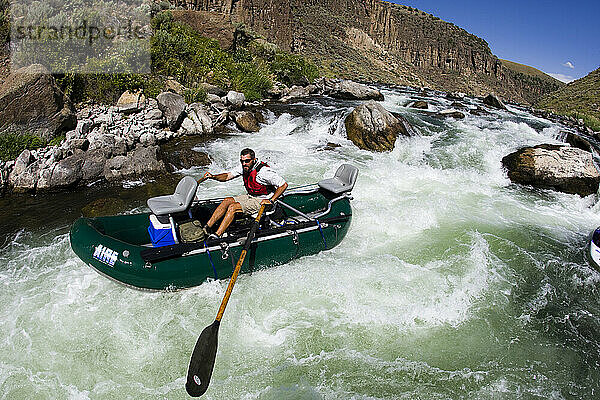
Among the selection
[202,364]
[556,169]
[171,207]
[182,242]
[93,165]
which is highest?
[556,169]

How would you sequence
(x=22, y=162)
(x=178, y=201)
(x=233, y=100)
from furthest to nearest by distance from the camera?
(x=233, y=100), (x=22, y=162), (x=178, y=201)

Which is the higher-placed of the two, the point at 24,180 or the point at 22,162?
the point at 22,162

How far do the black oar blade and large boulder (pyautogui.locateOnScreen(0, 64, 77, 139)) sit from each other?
763 centimetres

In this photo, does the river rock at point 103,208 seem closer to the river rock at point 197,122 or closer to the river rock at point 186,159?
the river rock at point 186,159

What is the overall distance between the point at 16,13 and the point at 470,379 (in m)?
16.7

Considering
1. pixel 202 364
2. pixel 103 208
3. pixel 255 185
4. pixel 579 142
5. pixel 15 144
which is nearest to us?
pixel 202 364

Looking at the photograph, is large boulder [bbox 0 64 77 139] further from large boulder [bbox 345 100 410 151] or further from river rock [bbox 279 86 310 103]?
river rock [bbox 279 86 310 103]

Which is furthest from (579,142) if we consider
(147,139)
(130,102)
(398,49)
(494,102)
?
(398,49)

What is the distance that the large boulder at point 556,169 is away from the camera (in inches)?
338

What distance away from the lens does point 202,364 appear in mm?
3320

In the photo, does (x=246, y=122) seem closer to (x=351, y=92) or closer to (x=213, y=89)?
(x=213, y=89)

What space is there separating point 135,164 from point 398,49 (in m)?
79.4

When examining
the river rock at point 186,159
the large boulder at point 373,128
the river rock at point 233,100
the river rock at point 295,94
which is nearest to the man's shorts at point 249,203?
the river rock at point 186,159

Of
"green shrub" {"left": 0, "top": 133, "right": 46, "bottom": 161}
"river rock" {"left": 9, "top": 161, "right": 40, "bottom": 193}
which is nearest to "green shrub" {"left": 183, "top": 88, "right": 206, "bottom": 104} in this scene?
"green shrub" {"left": 0, "top": 133, "right": 46, "bottom": 161}
